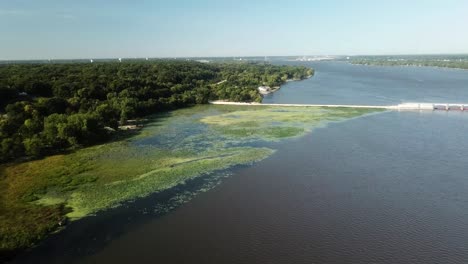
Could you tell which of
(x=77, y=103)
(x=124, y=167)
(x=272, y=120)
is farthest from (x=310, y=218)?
(x=77, y=103)

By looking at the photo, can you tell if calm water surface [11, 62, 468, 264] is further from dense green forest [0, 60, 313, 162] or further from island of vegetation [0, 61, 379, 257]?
dense green forest [0, 60, 313, 162]

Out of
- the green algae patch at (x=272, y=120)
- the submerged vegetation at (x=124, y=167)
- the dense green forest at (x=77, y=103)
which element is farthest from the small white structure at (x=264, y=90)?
the submerged vegetation at (x=124, y=167)

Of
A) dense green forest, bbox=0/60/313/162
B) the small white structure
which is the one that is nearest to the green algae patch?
dense green forest, bbox=0/60/313/162

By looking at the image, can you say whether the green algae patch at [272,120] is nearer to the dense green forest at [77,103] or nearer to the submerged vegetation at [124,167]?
the submerged vegetation at [124,167]

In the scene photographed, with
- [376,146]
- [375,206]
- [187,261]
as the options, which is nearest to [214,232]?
[187,261]

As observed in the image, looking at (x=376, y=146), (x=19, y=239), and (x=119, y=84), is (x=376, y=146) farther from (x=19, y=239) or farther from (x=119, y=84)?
(x=119, y=84)

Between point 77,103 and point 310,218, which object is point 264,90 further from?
point 310,218
